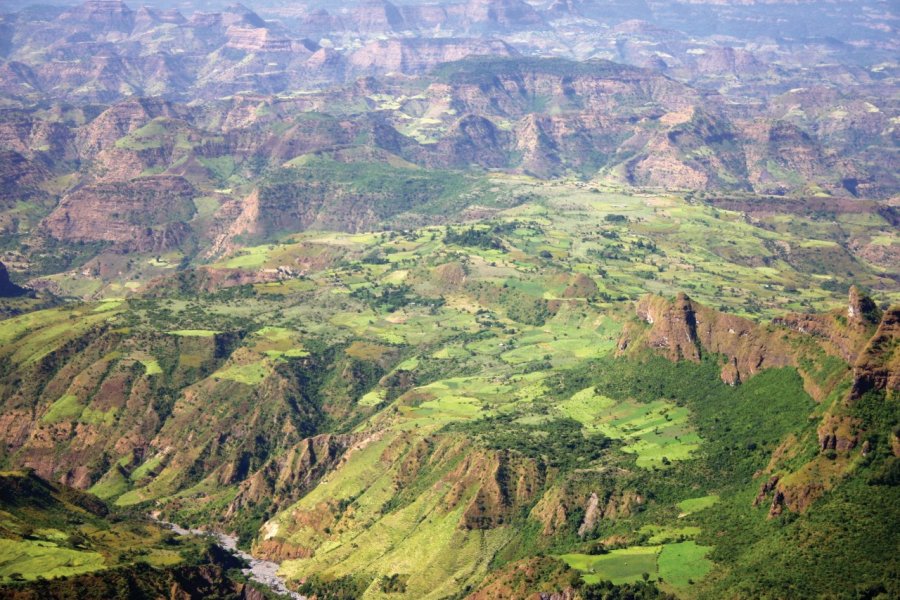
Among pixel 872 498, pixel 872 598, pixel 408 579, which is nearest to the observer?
pixel 872 598

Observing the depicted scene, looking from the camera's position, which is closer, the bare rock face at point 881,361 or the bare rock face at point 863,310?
the bare rock face at point 881,361

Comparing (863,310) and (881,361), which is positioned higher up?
(881,361)

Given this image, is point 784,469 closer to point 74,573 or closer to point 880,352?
point 880,352

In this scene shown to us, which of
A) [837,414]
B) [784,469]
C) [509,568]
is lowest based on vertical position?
[509,568]

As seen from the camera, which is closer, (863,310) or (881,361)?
(881,361)

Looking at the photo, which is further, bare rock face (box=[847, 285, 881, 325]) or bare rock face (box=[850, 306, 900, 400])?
bare rock face (box=[847, 285, 881, 325])

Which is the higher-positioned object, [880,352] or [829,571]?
[880,352]

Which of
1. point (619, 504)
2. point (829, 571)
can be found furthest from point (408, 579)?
point (829, 571)

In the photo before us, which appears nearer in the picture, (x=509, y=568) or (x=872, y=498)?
(x=872, y=498)

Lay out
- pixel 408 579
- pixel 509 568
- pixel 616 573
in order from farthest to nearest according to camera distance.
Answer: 1. pixel 408 579
2. pixel 509 568
3. pixel 616 573
